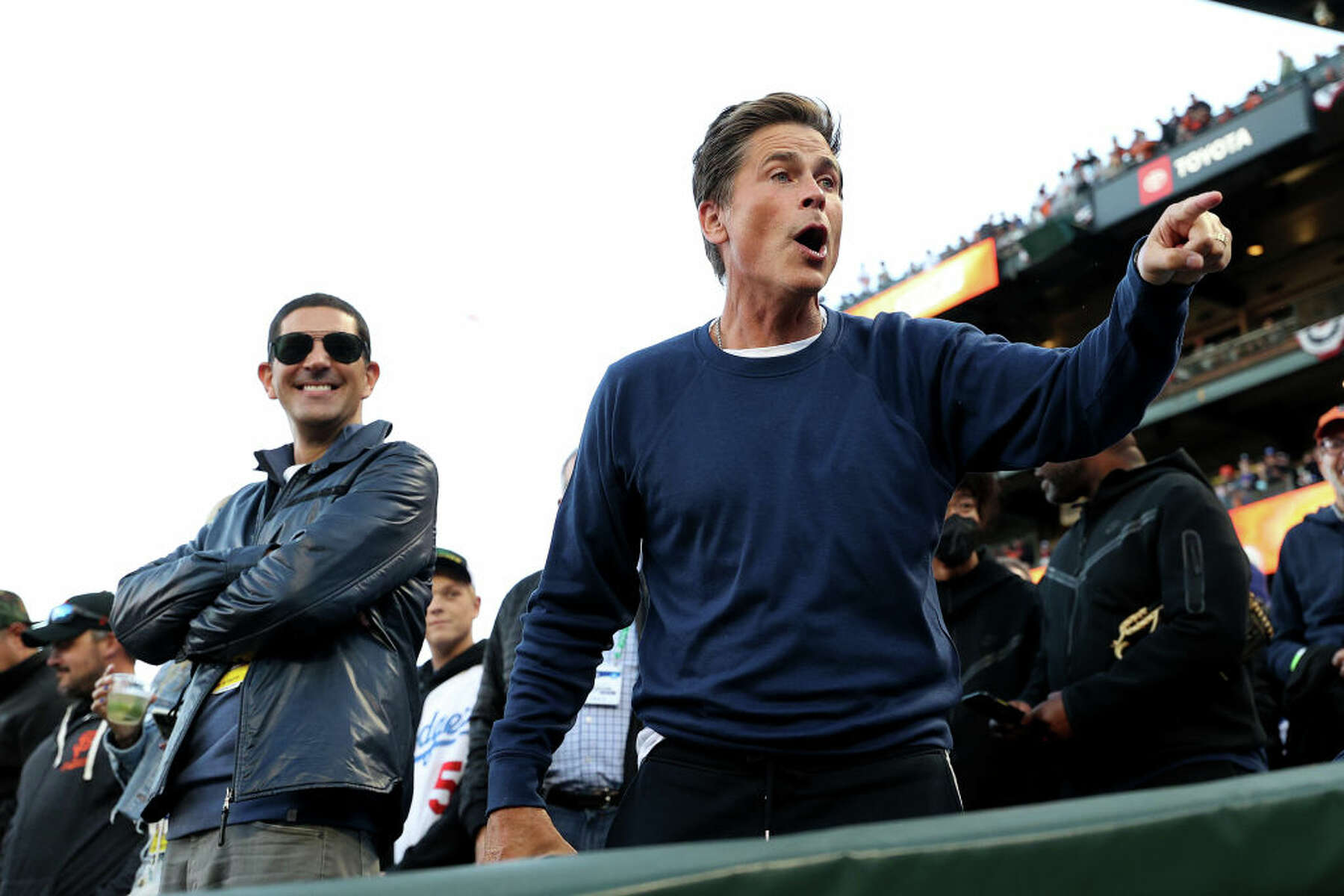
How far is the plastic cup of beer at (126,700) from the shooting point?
3324 millimetres

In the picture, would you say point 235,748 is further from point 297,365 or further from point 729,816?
point 729,816

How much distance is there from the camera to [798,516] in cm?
190

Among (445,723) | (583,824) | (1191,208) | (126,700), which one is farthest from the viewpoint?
(445,723)

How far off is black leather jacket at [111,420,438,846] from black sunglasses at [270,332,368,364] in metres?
0.30

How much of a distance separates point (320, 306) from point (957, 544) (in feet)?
6.75

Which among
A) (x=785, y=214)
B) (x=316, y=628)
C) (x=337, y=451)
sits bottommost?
(x=316, y=628)

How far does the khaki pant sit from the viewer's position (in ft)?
8.21

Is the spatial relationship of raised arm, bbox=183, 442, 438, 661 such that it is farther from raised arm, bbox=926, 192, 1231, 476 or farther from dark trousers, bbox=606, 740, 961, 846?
raised arm, bbox=926, 192, 1231, 476

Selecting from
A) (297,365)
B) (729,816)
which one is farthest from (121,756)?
(729,816)

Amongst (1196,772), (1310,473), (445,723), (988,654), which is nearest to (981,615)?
(988,654)

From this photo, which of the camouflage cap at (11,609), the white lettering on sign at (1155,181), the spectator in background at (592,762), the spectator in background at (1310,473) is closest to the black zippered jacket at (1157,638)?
the spectator in background at (592,762)

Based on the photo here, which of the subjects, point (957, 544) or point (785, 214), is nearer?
point (785, 214)

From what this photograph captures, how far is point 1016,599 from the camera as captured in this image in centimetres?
418

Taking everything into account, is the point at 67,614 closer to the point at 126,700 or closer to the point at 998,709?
the point at 126,700
